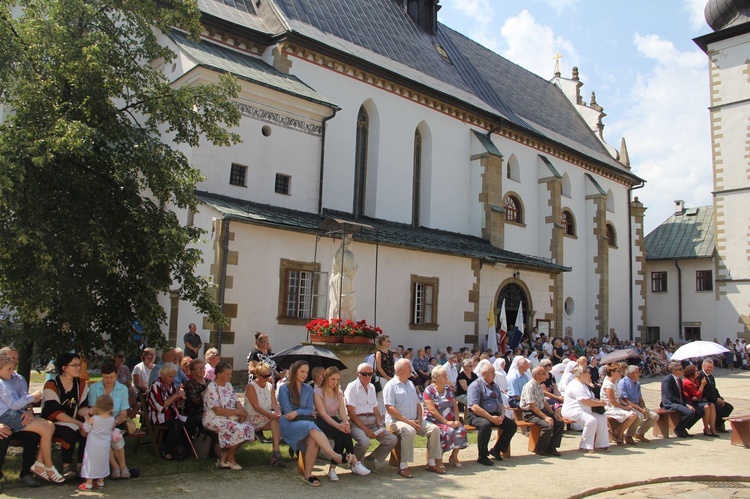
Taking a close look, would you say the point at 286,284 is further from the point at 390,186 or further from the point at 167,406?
the point at 167,406

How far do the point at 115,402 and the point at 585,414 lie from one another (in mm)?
7497

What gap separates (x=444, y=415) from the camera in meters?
9.88

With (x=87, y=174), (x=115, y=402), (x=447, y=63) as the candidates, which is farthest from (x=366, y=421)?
(x=447, y=63)

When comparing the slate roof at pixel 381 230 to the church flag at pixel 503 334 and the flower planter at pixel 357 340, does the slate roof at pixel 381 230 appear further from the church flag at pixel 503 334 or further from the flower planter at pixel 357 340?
the flower planter at pixel 357 340

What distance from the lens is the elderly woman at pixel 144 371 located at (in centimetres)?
1035

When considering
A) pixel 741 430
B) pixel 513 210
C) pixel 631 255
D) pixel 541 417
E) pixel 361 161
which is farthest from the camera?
pixel 631 255

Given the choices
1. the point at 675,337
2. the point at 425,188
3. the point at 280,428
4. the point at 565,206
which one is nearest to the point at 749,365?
the point at 675,337

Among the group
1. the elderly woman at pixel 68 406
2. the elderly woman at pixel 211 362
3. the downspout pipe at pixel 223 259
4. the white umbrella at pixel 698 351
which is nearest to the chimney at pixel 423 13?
the downspout pipe at pixel 223 259

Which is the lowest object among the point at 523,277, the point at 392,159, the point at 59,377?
the point at 59,377

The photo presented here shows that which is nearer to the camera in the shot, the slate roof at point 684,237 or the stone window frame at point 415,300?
the stone window frame at point 415,300

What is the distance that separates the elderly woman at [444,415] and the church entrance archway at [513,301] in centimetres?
1451

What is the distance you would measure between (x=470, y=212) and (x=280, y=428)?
2038 centimetres

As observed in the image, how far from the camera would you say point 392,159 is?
24.5 metres

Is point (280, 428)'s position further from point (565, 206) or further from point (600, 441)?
point (565, 206)
